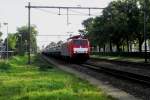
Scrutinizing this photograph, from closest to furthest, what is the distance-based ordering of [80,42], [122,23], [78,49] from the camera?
[78,49]
[80,42]
[122,23]

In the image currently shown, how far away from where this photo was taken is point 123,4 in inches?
3627

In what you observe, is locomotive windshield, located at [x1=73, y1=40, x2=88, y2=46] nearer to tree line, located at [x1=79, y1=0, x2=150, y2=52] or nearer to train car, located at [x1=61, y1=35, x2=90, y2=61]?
train car, located at [x1=61, y1=35, x2=90, y2=61]

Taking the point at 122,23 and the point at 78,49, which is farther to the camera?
the point at 122,23

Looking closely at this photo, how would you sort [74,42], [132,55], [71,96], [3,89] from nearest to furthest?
[71,96] < [3,89] < [74,42] < [132,55]

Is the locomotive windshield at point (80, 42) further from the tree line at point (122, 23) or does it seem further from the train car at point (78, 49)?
the tree line at point (122, 23)

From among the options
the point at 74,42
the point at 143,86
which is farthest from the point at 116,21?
the point at 143,86

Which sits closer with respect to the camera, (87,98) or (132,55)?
(87,98)

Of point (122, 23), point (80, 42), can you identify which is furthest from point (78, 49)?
point (122, 23)

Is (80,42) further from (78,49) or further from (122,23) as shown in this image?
(122,23)

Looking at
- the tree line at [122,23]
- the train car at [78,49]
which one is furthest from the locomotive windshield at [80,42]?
the tree line at [122,23]

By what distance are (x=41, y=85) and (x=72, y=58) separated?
33.3 metres

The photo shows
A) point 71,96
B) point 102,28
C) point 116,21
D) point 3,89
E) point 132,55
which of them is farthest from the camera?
point 102,28

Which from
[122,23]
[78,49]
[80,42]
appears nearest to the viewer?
[78,49]

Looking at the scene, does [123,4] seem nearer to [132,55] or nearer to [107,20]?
[107,20]
